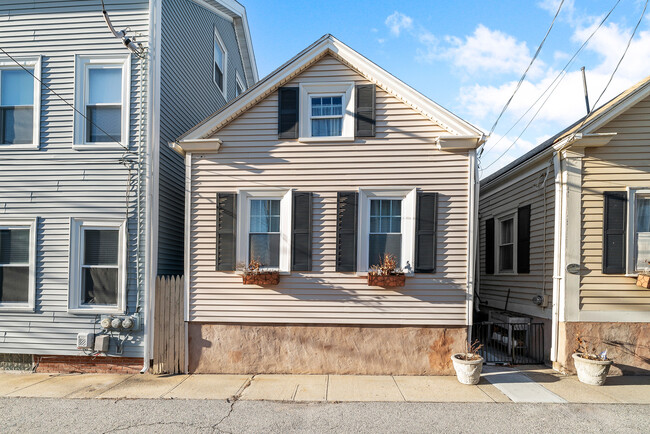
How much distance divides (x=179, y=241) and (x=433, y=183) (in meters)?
5.57

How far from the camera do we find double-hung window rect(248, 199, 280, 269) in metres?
7.83

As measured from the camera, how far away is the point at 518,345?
8789 mm

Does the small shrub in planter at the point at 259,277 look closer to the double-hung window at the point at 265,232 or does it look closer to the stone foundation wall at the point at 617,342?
the double-hung window at the point at 265,232

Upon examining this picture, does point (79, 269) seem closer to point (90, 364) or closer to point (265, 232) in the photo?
point (90, 364)

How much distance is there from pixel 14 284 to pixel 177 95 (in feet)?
16.2

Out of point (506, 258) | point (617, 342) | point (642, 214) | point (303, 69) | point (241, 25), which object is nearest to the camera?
point (617, 342)

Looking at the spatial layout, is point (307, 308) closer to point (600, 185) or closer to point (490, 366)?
point (490, 366)

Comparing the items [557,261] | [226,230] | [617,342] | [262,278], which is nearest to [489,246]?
[557,261]

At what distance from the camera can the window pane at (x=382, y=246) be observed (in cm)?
770

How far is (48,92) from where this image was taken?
8.09m

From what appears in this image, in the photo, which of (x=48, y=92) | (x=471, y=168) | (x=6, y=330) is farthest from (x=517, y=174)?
(x=6, y=330)

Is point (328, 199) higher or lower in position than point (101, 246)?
higher

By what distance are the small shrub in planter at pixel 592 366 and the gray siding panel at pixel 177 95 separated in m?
7.79

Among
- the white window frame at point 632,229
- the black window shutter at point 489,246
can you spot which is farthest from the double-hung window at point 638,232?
the black window shutter at point 489,246
